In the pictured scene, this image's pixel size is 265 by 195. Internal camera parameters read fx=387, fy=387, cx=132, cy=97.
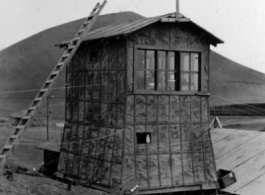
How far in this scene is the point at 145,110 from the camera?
1705cm

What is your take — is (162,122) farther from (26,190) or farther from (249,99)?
(249,99)

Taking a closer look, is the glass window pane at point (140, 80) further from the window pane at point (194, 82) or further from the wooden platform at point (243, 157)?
the wooden platform at point (243, 157)

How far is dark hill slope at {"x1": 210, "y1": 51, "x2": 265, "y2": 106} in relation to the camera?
70.3 metres

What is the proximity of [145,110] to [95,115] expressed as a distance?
257 cm

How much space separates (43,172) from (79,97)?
639cm

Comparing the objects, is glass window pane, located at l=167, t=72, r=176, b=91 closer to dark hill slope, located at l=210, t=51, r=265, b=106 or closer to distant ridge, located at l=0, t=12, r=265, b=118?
distant ridge, located at l=0, t=12, r=265, b=118

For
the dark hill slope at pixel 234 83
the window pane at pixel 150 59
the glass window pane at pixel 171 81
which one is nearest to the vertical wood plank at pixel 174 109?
the glass window pane at pixel 171 81

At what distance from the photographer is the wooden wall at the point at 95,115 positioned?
55.4 feet

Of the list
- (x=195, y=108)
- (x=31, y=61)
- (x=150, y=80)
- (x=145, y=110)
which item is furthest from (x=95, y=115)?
(x=31, y=61)

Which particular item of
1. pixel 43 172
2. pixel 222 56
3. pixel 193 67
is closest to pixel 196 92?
pixel 193 67

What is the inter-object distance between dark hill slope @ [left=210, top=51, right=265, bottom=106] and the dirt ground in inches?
2086

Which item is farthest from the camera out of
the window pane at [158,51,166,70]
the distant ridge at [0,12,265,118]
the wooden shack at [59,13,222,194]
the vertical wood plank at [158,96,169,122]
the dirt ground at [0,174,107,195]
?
the distant ridge at [0,12,265,118]

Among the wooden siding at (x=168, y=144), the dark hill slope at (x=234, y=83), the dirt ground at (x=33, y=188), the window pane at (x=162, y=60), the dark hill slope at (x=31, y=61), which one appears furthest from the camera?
the dark hill slope at (x=31, y=61)

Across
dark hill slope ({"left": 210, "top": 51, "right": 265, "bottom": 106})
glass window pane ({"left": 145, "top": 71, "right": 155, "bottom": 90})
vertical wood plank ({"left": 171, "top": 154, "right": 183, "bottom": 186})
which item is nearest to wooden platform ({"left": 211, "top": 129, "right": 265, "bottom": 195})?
vertical wood plank ({"left": 171, "top": 154, "right": 183, "bottom": 186})
